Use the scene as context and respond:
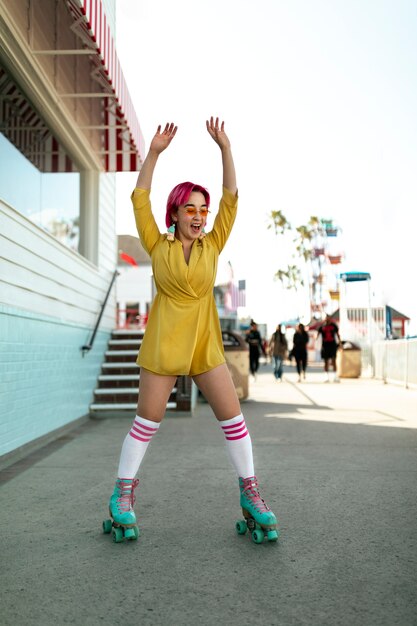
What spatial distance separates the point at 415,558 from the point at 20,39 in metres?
5.68

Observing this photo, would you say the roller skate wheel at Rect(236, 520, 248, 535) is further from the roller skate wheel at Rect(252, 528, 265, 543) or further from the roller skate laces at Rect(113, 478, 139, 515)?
the roller skate laces at Rect(113, 478, 139, 515)

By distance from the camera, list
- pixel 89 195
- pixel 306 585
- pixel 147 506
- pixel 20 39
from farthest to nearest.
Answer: pixel 89 195
pixel 20 39
pixel 147 506
pixel 306 585

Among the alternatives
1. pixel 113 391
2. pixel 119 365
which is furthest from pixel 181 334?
pixel 119 365

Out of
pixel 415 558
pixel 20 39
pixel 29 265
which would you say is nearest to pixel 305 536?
pixel 415 558

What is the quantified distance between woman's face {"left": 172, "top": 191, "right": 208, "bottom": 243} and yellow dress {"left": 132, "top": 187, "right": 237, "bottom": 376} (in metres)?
0.07

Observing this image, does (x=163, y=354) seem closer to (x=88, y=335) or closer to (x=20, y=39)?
(x=20, y=39)

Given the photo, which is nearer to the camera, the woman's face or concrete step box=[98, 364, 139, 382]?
the woman's face

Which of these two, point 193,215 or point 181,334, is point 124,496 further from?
point 193,215

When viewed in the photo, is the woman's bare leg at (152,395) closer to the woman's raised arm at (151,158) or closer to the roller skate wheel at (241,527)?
the roller skate wheel at (241,527)

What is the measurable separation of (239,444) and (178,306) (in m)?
0.78

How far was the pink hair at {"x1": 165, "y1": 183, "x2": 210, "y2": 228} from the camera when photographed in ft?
11.8

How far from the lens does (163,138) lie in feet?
12.0

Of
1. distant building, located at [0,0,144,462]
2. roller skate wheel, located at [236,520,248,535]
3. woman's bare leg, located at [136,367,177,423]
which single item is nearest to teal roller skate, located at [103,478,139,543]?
woman's bare leg, located at [136,367,177,423]

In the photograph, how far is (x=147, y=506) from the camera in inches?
167
